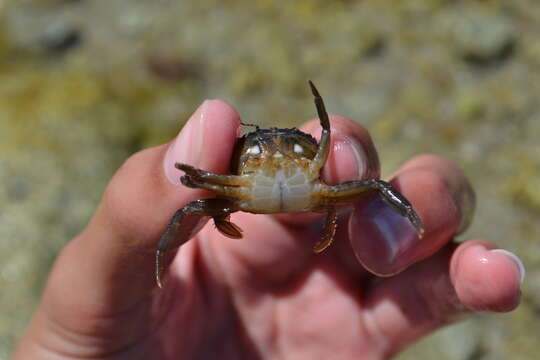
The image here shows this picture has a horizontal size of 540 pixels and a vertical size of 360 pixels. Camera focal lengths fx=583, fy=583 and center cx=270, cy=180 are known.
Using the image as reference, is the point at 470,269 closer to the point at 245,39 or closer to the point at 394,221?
the point at 394,221

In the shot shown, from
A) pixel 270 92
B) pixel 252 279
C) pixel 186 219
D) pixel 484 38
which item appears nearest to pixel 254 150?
pixel 186 219

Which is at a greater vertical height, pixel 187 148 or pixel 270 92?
pixel 187 148

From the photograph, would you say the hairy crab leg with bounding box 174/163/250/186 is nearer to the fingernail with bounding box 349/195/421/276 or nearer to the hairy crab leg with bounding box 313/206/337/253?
the hairy crab leg with bounding box 313/206/337/253

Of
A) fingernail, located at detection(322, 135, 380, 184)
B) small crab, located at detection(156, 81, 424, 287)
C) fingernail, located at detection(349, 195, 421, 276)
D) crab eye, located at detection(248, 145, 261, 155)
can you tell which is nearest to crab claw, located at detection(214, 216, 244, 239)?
small crab, located at detection(156, 81, 424, 287)

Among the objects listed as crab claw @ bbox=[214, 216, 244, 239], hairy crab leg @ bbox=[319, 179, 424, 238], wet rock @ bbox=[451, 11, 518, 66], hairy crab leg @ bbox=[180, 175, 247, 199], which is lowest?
wet rock @ bbox=[451, 11, 518, 66]

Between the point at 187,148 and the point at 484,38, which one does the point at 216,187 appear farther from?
the point at 484,38

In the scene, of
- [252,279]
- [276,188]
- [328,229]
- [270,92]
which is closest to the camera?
[276,188]
